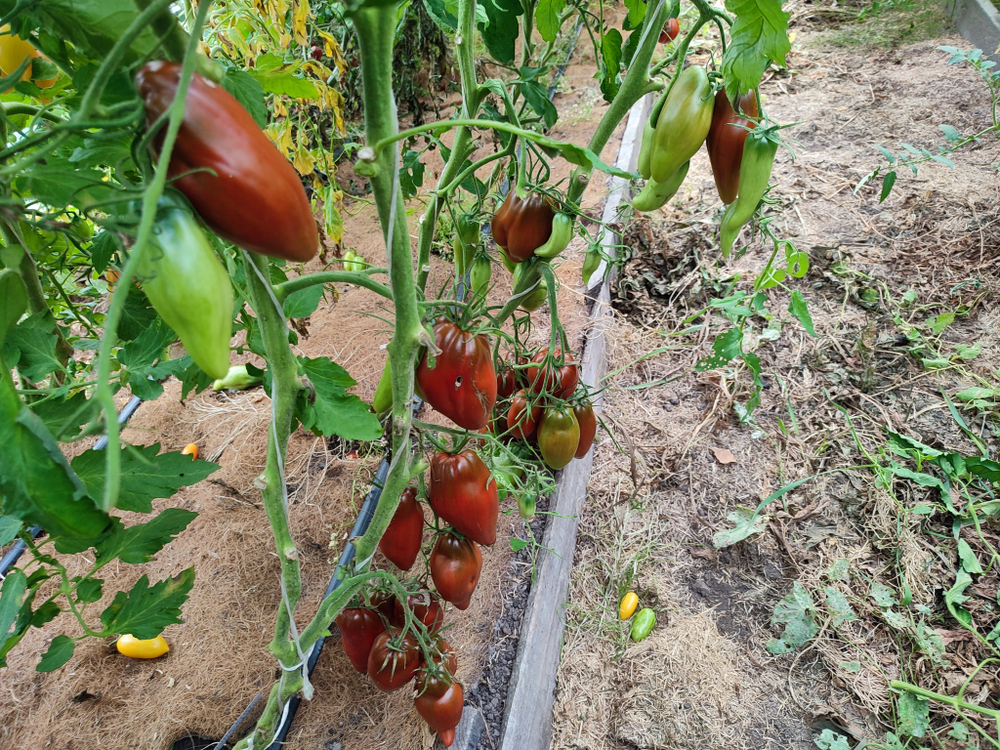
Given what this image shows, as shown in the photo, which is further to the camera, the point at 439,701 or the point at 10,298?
the point at 439,701

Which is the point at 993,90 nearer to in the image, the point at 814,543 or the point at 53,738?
the point at 814,543

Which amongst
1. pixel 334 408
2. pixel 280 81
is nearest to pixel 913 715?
pixel 334 408

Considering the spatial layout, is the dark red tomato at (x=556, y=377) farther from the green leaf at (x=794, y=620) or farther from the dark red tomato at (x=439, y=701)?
the green leaf at (x=794, y=620)

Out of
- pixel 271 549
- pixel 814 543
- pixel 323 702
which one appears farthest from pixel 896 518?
pixel 271 549

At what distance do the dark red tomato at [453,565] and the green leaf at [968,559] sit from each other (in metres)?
1.40

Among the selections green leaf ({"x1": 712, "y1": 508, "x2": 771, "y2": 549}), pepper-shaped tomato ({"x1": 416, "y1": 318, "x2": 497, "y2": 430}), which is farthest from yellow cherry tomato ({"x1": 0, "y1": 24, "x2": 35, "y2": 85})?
green leaf ({"x1": 712, "y1": 508, "x2": 771, "y2": 549})

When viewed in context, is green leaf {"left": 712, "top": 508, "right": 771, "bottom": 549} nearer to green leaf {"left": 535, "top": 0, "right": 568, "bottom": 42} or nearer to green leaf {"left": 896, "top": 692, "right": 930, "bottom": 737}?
green leaf {"left": 896, "top": 692, "right": 930, "bottom": 737}

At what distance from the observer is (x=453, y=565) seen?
1.07 metres

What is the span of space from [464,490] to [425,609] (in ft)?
0.86

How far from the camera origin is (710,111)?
833 millimetres

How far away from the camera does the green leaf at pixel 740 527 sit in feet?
5.59

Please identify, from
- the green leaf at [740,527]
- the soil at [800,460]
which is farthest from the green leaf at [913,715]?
the green leaf at [740,527]

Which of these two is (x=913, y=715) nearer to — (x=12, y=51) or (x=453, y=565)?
(x=453, y=565)

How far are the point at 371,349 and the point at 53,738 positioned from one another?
1.28 metres
